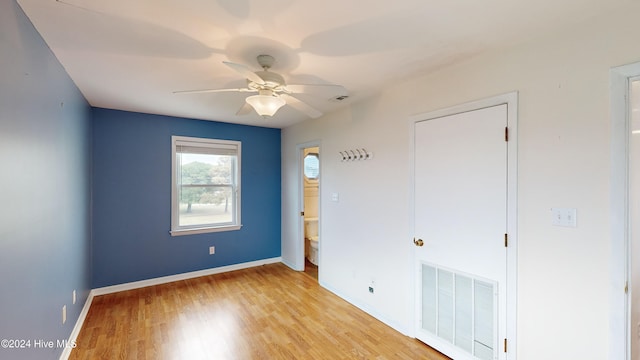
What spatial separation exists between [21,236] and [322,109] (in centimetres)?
294

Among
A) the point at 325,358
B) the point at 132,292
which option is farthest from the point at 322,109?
the point at 132,292

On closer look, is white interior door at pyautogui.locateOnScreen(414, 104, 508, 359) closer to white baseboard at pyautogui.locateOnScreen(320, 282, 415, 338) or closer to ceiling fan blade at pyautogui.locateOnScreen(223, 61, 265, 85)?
white baseboard at pyautogui.locateOnScreen(320, 282, 415, 338)

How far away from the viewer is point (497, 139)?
1.99 meters

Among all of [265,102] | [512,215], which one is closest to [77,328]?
[265,102]

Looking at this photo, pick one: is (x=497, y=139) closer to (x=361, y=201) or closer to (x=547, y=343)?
(x=547, y=343)

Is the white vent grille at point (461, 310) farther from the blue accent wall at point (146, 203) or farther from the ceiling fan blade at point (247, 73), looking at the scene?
the blue accent wall at point (146, 203)

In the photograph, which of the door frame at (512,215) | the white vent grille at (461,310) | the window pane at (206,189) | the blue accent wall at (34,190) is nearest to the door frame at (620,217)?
the door frame at (512,215)

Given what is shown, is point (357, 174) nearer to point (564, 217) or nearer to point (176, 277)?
point (564, 217)

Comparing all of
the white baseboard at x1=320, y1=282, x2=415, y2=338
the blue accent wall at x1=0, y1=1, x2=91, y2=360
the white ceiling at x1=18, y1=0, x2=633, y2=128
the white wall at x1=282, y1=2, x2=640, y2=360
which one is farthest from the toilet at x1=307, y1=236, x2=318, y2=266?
the blue accent wall at x1=0, y1=1, x2=91, y2=360

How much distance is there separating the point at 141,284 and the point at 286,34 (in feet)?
12.7

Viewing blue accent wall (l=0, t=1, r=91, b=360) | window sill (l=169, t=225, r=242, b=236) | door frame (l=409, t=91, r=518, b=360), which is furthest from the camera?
window sill (l=169, t=225, r=242, b=236)

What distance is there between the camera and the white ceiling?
150 cm

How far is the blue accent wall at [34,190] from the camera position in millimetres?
1382

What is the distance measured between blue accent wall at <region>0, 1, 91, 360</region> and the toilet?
10.0 feet
